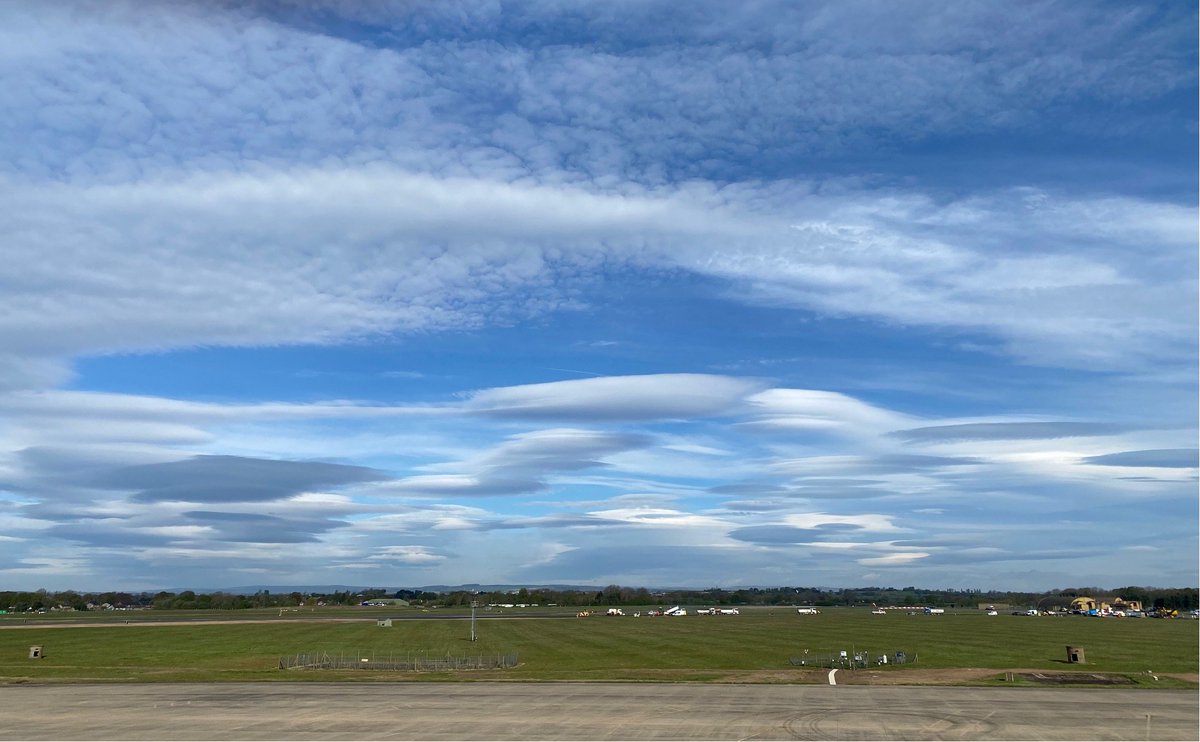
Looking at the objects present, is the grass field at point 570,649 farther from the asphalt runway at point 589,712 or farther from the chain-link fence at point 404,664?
the asphalt runway at point 589,712

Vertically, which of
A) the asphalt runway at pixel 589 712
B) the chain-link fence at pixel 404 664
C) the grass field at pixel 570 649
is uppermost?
the asphalt runway at pixel 589 712

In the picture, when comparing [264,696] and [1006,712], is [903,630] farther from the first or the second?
[264,696]

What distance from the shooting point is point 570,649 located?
85688 millimetres

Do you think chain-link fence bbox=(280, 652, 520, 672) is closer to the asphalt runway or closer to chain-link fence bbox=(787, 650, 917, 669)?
the asphalt runway

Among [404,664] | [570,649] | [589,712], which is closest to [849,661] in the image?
[570,649]

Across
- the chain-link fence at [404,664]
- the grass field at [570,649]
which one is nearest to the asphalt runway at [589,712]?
the grass field at [570,649]

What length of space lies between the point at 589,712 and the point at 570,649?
45503mm

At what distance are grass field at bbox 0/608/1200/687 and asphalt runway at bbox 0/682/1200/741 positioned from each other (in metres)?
7.19

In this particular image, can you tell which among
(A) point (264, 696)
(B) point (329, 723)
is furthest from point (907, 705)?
(A) point (264, 696)

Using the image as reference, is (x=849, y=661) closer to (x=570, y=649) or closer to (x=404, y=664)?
(x=570, y=649)

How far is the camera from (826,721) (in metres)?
39.1

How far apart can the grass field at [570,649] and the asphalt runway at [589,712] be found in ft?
23.6

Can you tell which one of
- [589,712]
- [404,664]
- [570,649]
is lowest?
[570,649]

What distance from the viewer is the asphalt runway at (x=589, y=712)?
3641cm
